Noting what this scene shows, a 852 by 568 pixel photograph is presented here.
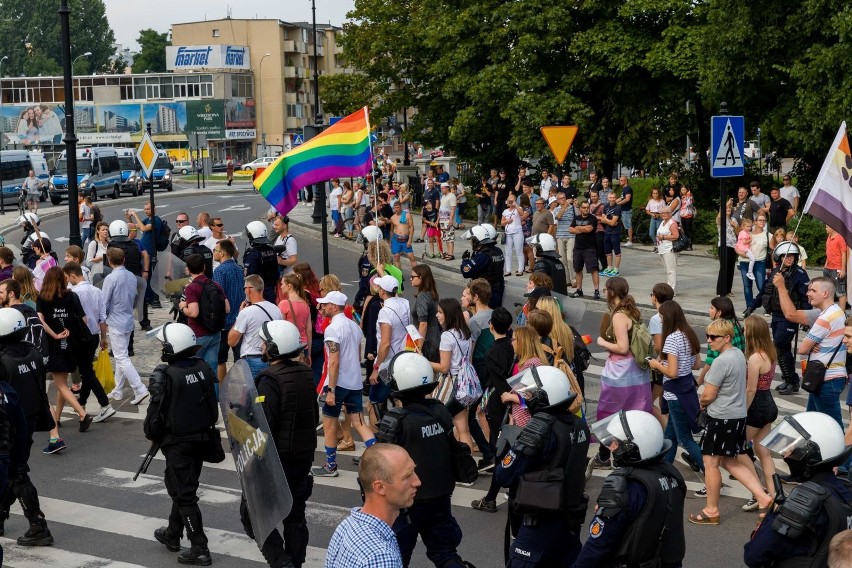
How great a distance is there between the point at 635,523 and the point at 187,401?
3580 mm

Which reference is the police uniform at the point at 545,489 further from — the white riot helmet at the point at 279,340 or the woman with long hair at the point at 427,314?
the woman with long hair at the point at 427,314

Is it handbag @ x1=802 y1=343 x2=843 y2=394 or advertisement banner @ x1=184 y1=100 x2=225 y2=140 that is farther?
advertisement banner @ x1=184 y1=100 x2=225 y2=140

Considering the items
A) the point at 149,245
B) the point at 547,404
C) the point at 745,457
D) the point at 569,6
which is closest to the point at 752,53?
the point at 569,6

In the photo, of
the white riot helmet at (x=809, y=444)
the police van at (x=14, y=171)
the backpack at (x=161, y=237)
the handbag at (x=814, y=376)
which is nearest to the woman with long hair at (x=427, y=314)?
the handbag at (x=814, y=376)

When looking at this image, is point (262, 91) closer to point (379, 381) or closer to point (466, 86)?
point (466, 86)

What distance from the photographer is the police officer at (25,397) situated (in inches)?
339

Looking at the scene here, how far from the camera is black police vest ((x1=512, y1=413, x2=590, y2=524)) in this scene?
6258mm

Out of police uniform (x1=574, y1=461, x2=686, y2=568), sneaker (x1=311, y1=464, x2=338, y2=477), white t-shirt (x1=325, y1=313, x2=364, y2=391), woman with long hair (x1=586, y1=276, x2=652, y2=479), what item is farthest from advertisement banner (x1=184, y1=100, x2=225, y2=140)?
police uniform (x1=574, y1=461, x2=686, y2=568)

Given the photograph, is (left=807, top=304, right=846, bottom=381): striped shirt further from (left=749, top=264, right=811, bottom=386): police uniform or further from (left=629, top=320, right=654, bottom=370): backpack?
(left=749, top=264, right=811, bottom=386): police uniform

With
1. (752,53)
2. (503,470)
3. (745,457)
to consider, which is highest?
(752,53)

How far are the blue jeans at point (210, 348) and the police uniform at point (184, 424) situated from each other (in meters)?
3.55

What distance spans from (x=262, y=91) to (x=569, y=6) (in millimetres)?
74246

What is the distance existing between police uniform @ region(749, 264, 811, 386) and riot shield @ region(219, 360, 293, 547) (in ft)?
25.3

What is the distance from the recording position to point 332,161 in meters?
14.4
